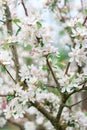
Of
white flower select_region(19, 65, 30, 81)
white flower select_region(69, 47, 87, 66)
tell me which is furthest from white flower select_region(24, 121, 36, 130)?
white flower select_region(69, 47, 87, 66)

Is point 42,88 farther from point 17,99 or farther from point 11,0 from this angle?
point 11,0

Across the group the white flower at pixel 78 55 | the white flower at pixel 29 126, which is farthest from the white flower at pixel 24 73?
the white flower at pixel 29 126

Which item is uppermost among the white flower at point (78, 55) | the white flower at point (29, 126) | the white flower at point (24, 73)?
the white flower at point (78, 55)

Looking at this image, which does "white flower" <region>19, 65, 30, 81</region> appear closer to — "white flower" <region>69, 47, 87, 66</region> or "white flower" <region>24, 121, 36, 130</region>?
"white flower" <region>69, 47, 87, 66</region>

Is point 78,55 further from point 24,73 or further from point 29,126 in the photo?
point 29,126

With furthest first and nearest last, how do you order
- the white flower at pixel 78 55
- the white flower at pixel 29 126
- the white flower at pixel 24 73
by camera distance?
the white flower at pixel 29 126
the white flower at pixel 24 73
the white flower at pixel 78 55

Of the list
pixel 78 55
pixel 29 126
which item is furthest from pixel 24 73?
pixel 29 126

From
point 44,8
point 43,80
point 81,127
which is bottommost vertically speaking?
point 81,127

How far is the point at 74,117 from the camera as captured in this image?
2475 mm

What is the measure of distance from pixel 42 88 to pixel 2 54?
1.12 feet

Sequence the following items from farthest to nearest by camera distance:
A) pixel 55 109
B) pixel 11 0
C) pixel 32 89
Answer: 1. pixel 55 109
2. pixel 11 0
3. pixel 32 89

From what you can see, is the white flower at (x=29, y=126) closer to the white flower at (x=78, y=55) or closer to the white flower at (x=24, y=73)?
the white flower at (x=24, y=73)

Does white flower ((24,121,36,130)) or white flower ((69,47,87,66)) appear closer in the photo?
white flower ((69,47,87,66))

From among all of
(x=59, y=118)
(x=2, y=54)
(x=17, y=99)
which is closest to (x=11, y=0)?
(x=2, y=54)
